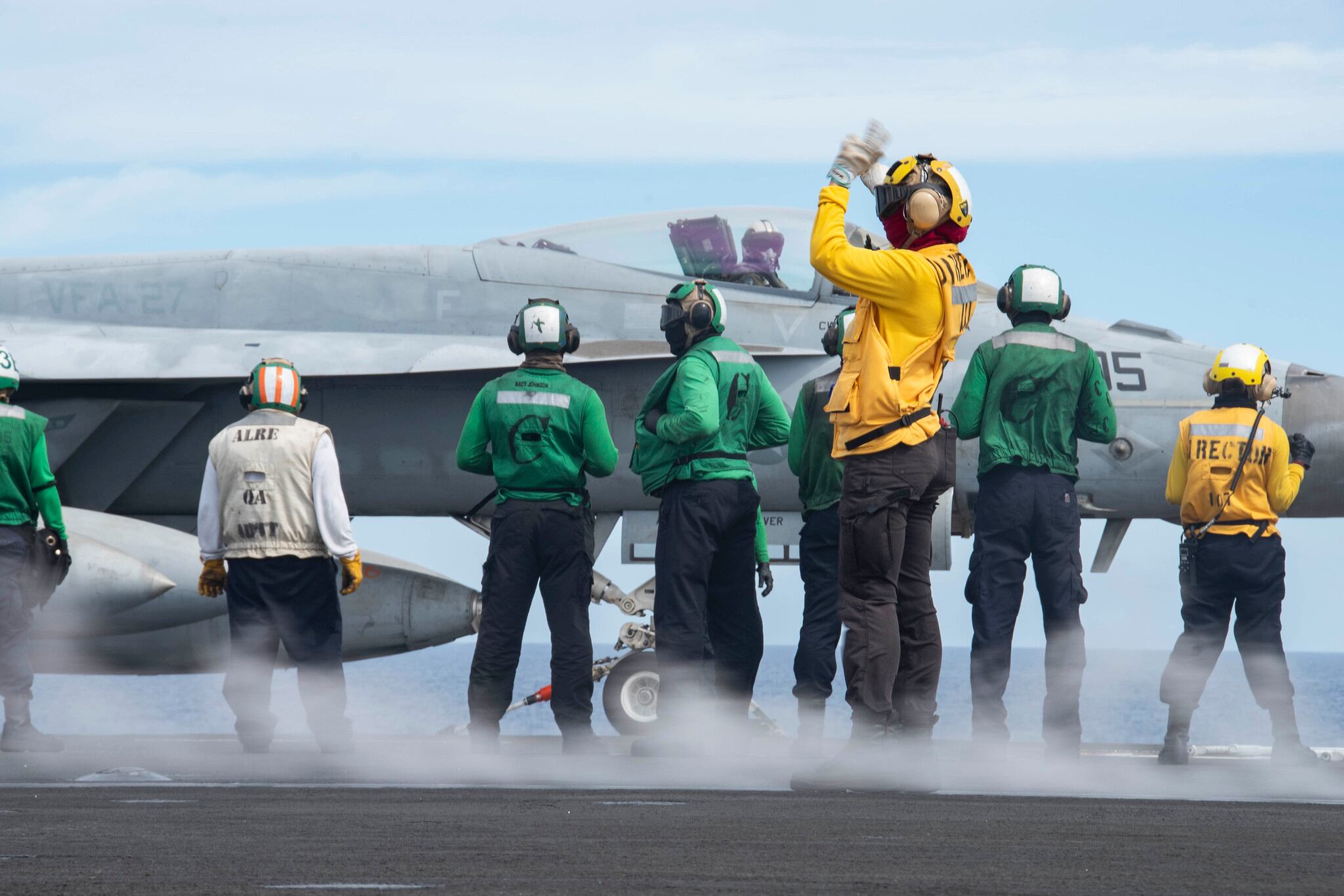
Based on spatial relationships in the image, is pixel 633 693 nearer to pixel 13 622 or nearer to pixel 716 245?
pixel 716 245

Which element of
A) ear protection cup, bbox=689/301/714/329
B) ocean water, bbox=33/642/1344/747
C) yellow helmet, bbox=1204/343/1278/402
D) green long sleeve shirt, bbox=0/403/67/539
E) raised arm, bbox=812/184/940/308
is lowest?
ocean water, bbox=33/642/1344/747

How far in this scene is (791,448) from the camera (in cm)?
731

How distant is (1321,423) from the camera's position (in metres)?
8.09

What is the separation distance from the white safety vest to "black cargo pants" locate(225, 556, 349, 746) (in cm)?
7

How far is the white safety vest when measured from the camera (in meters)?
6.71

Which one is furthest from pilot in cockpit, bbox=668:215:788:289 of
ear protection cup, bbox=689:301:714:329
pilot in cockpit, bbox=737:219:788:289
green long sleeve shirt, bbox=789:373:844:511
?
ear protection cup, bbox=689:301:714:329

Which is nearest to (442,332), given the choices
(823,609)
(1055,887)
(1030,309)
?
(823,609)

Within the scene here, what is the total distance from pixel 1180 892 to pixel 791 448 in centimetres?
491

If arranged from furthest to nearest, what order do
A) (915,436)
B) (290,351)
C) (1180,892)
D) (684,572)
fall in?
1. (290,351)
2. (684,572)
3. (915,436)
4. (1180,892)

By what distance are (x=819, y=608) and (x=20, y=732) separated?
3.71 meters

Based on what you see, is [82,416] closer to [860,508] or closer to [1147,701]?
[860,508]

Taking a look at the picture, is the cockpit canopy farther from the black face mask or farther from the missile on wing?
the black face mask

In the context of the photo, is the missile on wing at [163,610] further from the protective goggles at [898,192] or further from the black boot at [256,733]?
the protective goggles at [898,192]

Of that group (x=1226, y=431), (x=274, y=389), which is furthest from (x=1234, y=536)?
(x=274, y=389)
